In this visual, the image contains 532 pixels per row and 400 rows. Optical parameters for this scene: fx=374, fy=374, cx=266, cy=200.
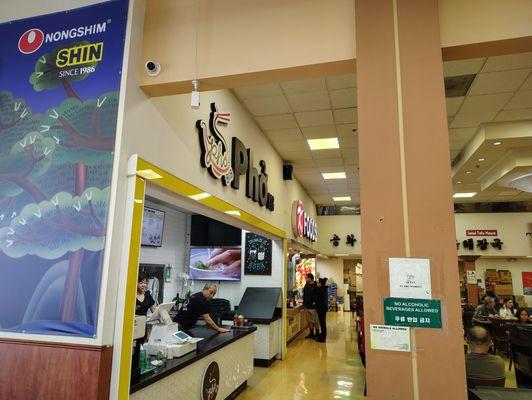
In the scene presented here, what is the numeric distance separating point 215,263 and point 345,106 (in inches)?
187

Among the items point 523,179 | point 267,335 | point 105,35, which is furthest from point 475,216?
point 105,35

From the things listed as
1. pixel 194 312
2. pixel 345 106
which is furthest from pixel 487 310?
pixel 194 312

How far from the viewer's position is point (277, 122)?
6766 millimetres

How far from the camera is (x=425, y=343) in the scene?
2.17 m

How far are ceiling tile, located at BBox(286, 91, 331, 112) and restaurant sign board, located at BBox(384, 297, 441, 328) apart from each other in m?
4.06

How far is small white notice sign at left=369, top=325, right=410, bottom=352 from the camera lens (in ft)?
7.18

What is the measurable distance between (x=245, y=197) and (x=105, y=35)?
3.31m

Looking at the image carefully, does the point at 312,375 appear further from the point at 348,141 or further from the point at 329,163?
the point at 329,163

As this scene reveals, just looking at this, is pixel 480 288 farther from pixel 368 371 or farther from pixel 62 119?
pixel 62 119

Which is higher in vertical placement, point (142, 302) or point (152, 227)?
point (152, 227)

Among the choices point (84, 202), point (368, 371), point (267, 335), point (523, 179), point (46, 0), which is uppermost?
point (46, 0)

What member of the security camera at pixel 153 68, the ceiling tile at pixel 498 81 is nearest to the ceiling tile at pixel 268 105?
the ceiling tile at pixel 498 81

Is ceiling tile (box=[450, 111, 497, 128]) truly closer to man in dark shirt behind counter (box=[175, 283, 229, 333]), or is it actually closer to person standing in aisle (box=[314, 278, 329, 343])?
man in dark shirt behind counter (box=[175, 283, 229, 333])

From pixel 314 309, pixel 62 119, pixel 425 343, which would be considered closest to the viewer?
pixel 425 343
